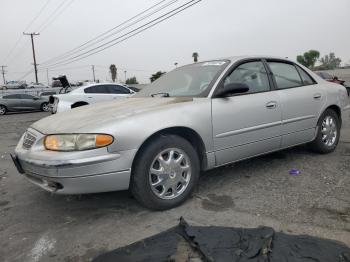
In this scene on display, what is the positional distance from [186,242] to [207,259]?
301mm

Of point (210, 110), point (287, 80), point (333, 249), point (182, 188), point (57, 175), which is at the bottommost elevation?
point (333, 249)

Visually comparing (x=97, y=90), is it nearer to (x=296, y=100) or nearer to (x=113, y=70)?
(x=296, y=100)

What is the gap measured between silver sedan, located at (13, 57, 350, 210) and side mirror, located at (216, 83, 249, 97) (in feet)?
0.03

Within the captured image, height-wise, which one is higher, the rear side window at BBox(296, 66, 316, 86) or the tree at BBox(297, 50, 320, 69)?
the tree at BBox(297, 50, 320, 69)

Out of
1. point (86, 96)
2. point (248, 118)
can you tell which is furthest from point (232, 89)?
point (86, 96)

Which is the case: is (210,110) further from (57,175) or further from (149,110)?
(57,175)

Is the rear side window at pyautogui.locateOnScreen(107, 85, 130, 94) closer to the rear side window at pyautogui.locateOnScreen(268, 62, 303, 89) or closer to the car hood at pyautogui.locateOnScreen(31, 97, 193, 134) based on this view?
the rear side window at pyautogui.locateOnScreen(268, 62, 303, 89)

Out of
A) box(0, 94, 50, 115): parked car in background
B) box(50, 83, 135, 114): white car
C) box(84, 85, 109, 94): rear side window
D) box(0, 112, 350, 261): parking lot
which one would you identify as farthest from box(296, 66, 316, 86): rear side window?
box(0, 94, 50, 115): parked car in background

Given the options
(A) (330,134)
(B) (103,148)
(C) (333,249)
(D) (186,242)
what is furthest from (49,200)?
(A) (330,134)

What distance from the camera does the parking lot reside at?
9.05 ft

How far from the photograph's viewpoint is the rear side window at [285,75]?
173 inches

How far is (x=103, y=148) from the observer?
292 cm

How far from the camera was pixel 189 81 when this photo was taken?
4156 mm

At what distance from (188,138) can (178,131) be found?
0.17m
